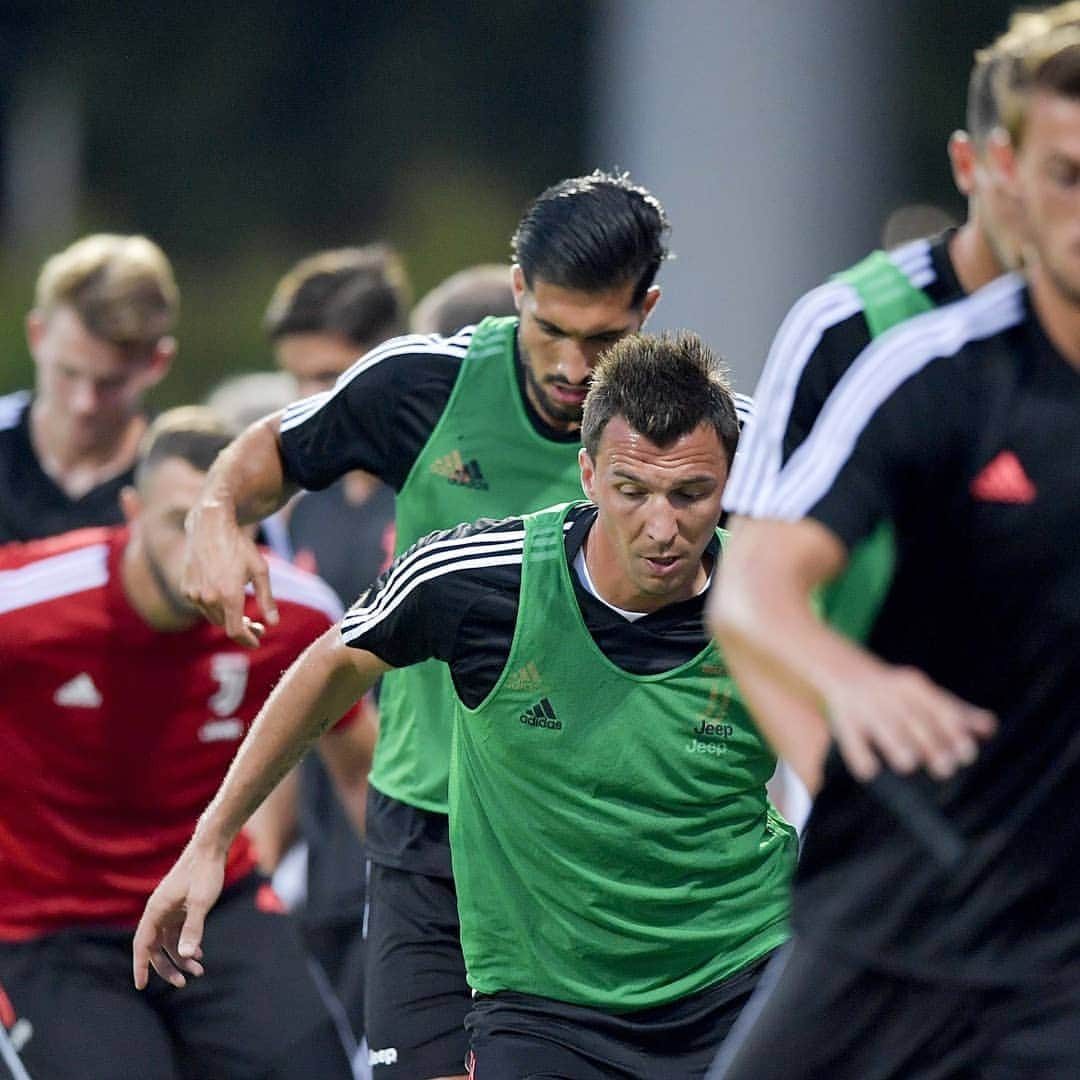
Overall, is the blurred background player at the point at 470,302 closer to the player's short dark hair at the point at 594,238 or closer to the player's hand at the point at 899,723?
the player's short dark hair at the point at 594,238

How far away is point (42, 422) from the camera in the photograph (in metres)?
7.15

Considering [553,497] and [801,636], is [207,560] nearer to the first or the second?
[553,497]

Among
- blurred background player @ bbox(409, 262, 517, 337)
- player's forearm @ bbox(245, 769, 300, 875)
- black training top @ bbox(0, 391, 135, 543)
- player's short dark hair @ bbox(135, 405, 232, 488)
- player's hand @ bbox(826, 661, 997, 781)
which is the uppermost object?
player's hand @ bbox(826, 661, 997, 781)

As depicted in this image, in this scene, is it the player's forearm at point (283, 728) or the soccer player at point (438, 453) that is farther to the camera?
the soccer player at point (438, 453)

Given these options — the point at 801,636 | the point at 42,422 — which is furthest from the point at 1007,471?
the point at 42,422

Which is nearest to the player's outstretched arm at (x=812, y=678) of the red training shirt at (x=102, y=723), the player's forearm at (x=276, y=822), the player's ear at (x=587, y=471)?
the player's ear at (x=587, y=471)

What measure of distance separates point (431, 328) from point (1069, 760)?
3479 millimetres

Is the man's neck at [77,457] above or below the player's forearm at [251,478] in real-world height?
below

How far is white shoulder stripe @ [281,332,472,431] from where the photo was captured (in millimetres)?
5285

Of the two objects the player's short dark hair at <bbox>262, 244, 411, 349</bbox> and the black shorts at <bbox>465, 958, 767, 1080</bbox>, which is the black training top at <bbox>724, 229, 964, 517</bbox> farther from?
the player's short dark hair at <bbox>262, 244, 411, 349</bbox>

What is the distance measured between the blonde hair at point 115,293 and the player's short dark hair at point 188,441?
103 cm

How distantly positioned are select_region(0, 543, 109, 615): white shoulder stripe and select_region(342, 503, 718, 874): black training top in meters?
1.25

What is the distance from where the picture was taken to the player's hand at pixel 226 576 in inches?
192

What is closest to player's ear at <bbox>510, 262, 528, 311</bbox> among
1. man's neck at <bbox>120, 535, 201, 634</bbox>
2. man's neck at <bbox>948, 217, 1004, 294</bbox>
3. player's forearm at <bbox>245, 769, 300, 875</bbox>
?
man's neck at <bbox>120, 535, 201, 634</bbox>
